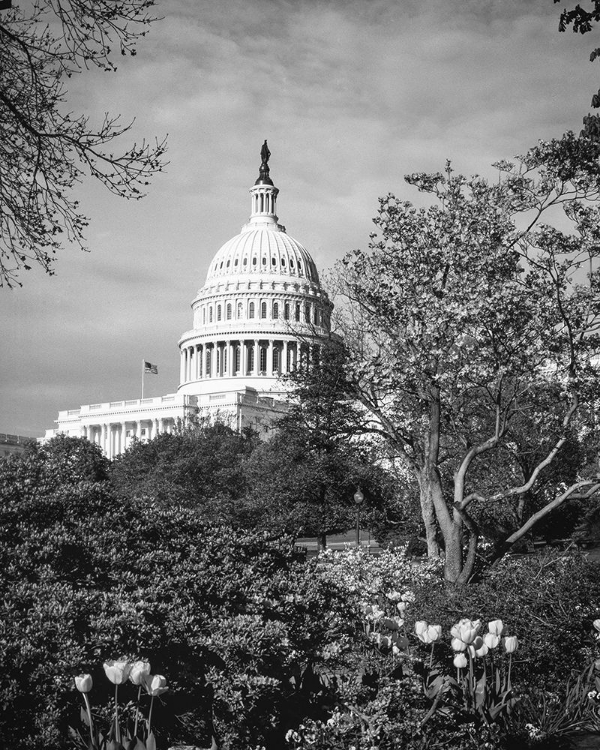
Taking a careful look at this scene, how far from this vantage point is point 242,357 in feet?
478

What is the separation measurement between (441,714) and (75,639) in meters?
3.26

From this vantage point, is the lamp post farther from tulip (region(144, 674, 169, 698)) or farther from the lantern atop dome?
the lantern atop dome

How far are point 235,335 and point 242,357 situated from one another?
341 cm

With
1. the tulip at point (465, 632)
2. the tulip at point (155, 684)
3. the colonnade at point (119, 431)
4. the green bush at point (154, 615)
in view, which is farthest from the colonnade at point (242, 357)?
the tulip at point (155, 684)

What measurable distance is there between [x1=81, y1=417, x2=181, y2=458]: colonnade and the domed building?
14 centimetres

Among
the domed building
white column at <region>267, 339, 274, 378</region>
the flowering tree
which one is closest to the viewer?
the flowering tree

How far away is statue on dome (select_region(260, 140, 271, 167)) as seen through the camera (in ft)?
552

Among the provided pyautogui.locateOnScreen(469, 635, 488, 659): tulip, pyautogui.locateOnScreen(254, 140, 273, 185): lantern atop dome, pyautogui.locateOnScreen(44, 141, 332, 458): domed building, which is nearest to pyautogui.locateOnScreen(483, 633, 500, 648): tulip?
pyautogui.locateOnScreen(469, 635, 488, 659): tulip

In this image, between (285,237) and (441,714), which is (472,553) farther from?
(285,237)

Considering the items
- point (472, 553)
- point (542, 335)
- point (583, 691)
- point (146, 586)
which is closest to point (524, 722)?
point (583, 691)

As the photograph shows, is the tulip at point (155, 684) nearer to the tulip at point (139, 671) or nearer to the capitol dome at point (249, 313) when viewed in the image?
the tulip at point (139, 671)

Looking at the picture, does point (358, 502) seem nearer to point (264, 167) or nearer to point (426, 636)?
point (426, 636)

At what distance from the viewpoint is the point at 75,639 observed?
28.1 feet

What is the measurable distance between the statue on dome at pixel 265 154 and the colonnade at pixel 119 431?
5656 centimetres
